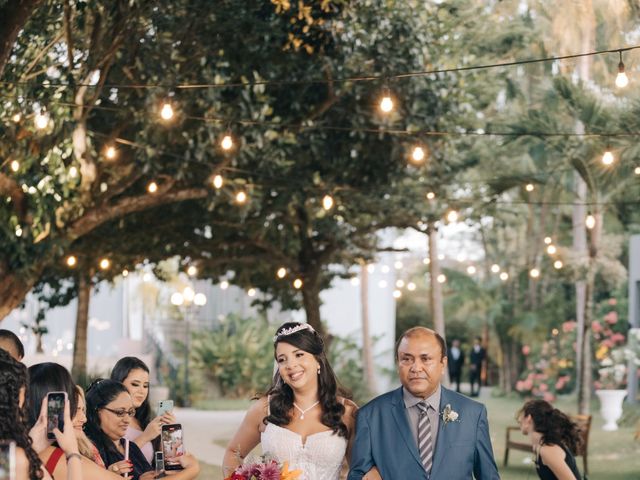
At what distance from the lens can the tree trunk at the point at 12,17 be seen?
422 inches

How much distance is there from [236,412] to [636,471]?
15955 mm

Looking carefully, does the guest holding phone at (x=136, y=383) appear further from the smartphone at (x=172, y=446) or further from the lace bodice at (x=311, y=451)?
the smartphone at (x=172, y=446)

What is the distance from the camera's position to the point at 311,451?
690 centimetres

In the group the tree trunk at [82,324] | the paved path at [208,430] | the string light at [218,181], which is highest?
the string light at [218,181]

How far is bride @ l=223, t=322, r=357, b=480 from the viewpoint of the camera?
689cm

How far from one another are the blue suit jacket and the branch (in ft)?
37.1

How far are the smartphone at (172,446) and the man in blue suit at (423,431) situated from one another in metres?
0.88

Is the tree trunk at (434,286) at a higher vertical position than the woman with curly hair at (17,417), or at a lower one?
higher

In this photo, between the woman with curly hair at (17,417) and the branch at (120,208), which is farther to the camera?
the branch at (120,208)

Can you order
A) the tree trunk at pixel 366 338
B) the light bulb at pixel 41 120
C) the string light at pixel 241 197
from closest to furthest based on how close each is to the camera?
the light bulb at pixel 41 120
the string light at pixel 241 197
the tree trunk at pixel 366 338

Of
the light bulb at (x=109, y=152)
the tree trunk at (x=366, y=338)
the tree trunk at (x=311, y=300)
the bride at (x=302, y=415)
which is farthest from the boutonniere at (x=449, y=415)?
the tree trunk at (x=366, y=338)

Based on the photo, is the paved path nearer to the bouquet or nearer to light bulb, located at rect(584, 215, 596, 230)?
light bulb, located at rect(584, 215, 596, 230)

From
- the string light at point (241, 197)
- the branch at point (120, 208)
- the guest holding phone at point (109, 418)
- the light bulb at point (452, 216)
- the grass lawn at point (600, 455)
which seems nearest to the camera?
the guest holding phone at point (109, 418)

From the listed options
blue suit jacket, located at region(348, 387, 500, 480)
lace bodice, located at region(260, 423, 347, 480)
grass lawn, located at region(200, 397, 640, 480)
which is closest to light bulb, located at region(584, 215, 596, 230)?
grass lawn, located at region(200, 397, 640, 480)
